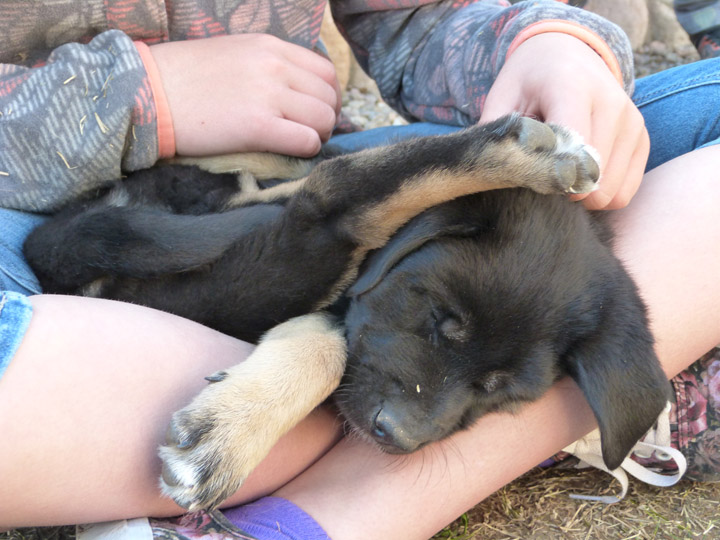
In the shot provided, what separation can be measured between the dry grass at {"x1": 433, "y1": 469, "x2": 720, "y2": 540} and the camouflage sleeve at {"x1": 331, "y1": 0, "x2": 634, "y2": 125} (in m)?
1.55

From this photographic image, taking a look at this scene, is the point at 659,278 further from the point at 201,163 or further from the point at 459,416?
the point at 201,163

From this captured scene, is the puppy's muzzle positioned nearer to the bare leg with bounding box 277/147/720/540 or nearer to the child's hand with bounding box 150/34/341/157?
the bare leg with bounding box 277/147/720/540

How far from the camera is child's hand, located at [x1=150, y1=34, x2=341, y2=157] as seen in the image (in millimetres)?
2469

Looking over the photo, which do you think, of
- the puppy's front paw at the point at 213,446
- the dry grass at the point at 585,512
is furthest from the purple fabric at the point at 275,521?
the dry grass at the point at 585,512

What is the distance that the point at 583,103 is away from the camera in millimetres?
2016

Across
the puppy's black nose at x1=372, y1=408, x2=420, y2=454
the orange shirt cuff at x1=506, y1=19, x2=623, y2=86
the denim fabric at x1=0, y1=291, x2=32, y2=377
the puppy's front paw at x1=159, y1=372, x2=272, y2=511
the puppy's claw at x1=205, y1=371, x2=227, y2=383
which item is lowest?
the puppy's black nose at x1=372, y1=408, x2=420, y2=454

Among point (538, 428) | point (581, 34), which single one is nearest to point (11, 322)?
point (538, 428)

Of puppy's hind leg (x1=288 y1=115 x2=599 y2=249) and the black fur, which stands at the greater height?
puppy's hind leg (x1=288 y1=115 x2=599 y2=249)

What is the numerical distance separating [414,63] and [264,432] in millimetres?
2121

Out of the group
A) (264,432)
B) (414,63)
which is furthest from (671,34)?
(264,432)

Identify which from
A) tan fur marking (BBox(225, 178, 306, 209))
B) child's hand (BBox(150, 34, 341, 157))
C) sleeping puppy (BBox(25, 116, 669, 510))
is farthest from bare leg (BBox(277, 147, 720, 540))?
child's hand (BBox(150, 34, 341, 157))

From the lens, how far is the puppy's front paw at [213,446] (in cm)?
167

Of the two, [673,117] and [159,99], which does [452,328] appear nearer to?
[159,99]

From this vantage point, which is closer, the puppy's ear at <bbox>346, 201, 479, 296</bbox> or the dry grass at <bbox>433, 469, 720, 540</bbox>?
the puppy's ear at <bbox>346, 201, 479, 296</bbox>
